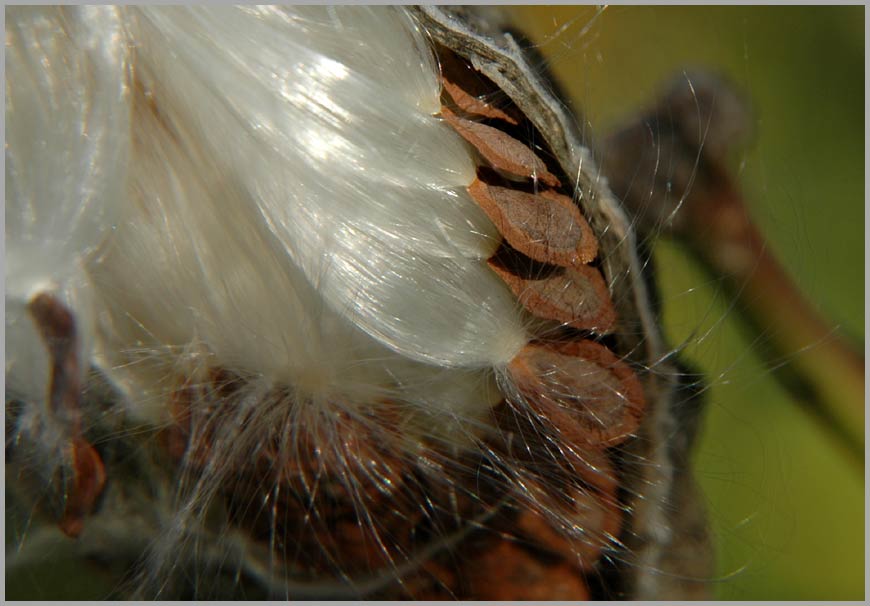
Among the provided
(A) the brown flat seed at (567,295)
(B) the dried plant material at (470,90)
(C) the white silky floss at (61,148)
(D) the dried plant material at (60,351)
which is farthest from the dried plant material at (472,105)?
(D) the dried plant material at (60,351)

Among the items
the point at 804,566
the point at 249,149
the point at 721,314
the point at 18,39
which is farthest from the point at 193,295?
the point at 804,566

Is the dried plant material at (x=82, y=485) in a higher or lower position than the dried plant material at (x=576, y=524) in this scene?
lower

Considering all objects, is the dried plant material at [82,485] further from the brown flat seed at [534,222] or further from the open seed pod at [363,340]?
the brown flat seed at [534,222]

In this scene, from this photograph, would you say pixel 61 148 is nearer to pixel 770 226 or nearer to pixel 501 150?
pixel 501 150

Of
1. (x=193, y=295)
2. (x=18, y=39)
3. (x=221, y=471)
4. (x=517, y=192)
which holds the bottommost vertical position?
(x=221, y=471)

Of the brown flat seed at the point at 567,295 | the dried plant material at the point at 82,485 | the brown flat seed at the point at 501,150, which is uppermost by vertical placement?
the brown flat seed at the point at 501,150

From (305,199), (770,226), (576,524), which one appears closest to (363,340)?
(305,199)

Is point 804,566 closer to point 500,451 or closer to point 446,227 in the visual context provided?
point 500,451
